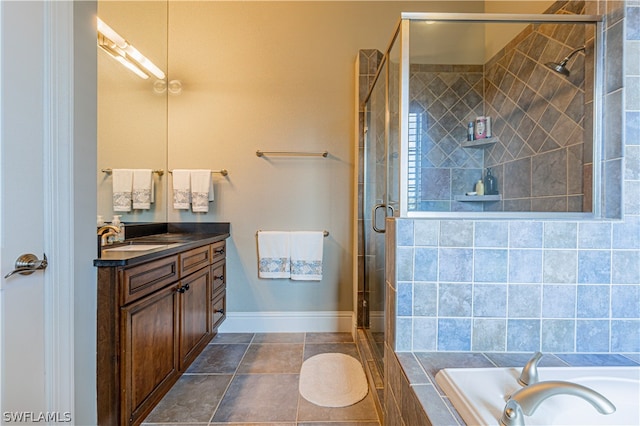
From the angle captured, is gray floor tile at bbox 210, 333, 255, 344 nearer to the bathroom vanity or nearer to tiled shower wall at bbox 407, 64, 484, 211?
the bathroom vanity

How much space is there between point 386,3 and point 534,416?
9.34 ft

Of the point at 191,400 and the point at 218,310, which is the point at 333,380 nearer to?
the point at 191,400

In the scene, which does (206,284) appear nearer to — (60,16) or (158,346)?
(158,346)

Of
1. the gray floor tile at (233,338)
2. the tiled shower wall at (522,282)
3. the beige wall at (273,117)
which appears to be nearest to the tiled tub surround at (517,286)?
the tiled shower wall at (522,282)

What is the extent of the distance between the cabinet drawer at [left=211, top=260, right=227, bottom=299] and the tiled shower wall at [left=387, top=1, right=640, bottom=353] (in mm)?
1402

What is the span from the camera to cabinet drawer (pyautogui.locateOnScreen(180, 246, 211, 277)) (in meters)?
1.60

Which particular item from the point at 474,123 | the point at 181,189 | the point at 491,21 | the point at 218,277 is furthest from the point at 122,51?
the point at 474,123

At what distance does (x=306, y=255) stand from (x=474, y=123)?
1679mm

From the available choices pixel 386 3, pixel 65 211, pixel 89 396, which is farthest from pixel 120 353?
pixel 386 3

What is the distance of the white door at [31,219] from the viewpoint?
841mm

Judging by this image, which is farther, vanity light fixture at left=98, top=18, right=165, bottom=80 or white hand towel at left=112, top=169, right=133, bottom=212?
white hand towel at left=112, top=169, right=133, bottom=212

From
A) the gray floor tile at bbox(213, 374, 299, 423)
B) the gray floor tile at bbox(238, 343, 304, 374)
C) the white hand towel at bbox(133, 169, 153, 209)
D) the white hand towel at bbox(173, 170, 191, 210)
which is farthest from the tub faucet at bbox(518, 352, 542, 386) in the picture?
the white hand towel at bbox(133, 169, 153, 209)

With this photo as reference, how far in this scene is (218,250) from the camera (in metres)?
2.16

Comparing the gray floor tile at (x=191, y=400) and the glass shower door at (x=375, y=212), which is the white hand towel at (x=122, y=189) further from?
the glass shower door at (x=375, y=212)
